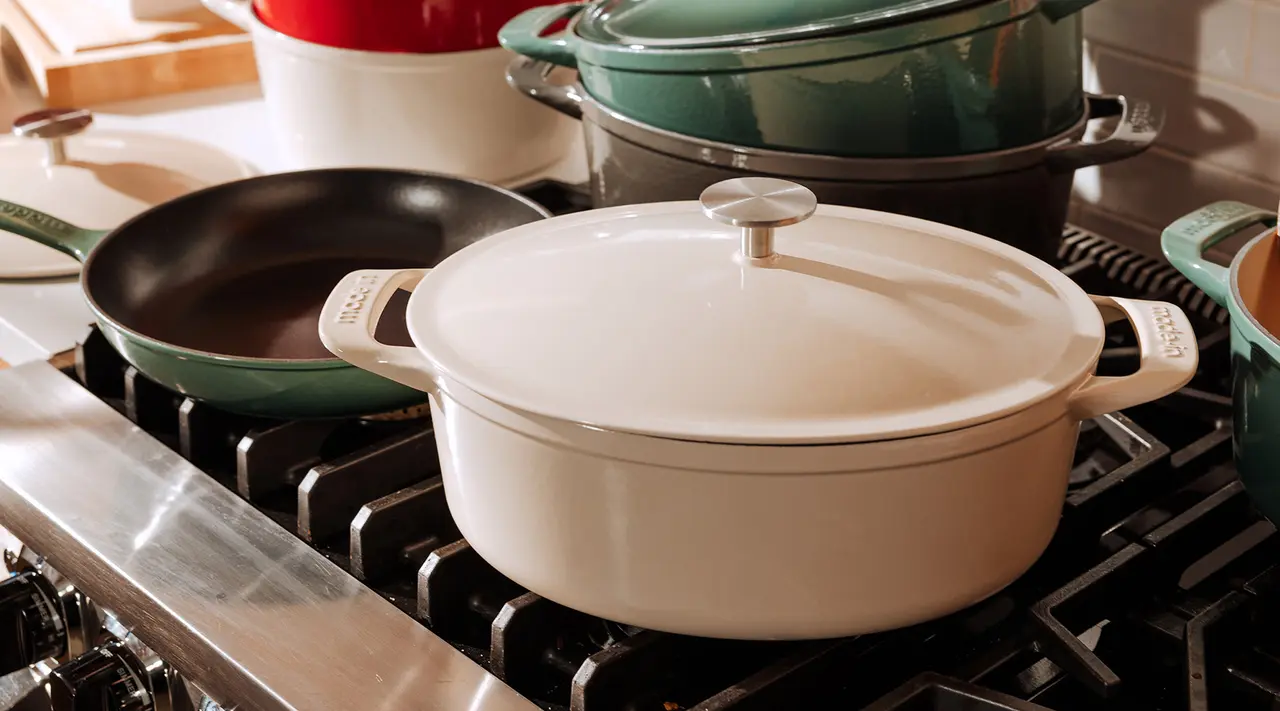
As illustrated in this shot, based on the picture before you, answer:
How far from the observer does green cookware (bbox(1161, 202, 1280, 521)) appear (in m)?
0.59

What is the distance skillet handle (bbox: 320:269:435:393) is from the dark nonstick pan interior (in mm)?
187

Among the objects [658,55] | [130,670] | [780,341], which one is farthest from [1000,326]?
[130,670]

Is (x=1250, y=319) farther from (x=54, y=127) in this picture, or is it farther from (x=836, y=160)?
(x=54, y=127)

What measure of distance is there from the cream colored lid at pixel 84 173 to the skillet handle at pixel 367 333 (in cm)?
50

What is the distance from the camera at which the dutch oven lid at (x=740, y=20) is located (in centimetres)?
72

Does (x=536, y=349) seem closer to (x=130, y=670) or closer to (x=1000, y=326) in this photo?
(x=1000, y=326)

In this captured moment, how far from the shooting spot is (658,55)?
77 centimetres

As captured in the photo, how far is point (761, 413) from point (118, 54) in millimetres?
1247

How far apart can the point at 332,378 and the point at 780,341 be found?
299 millimetres

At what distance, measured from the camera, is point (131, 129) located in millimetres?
1255

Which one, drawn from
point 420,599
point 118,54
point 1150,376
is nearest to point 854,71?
point 1150,376

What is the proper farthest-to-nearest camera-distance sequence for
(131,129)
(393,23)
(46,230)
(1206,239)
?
(131,129) → (393,23) → (46,230) → (1206,239)

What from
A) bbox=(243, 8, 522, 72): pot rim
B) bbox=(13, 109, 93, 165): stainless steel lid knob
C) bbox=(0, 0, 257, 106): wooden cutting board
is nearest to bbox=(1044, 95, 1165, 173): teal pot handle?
bbox=(243, 8, 522, 72): pot rim

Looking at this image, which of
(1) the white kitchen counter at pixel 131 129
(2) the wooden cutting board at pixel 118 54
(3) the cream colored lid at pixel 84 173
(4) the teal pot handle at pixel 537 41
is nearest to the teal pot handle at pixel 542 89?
(4) the teal pot handle at pixel 537 41
